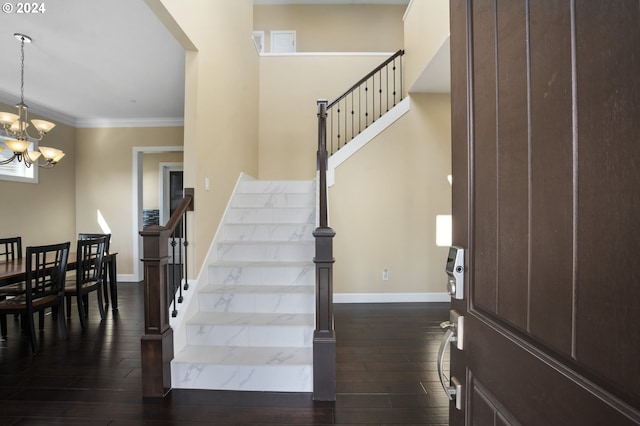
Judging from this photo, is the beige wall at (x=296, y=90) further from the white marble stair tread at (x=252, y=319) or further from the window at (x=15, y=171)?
the window at (x=15, y=171)

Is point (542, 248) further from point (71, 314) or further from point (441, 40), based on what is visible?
point (71, 314)

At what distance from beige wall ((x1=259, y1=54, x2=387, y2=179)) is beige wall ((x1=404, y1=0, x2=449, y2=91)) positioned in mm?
1044

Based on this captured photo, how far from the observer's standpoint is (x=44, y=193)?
5.18 metres

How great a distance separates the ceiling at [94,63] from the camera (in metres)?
2.79

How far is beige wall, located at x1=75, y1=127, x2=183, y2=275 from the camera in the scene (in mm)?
5805

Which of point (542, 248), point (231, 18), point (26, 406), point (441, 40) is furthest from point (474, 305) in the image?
point (231, 18)

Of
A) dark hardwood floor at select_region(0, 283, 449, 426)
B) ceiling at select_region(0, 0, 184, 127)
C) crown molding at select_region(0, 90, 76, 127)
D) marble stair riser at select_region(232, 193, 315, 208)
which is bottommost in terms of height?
dark hardwood floor at select_region(0, 283, 449, 426)

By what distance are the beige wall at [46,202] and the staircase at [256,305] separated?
3.56 metres

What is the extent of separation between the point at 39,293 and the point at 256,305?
7.35ft

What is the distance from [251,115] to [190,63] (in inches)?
80.6

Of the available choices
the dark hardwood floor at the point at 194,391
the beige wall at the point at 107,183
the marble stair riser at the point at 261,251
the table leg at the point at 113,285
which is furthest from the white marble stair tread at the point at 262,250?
the beige wall at the point at 107,183

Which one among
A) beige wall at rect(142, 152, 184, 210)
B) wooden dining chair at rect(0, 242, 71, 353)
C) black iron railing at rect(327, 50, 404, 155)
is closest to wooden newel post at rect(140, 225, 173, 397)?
wooden dining chair at rect(0, 242, 71, 353)

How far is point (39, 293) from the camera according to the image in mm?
3070

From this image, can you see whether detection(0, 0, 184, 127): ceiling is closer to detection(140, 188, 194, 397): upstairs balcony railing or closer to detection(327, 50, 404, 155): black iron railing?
detection(140, 188, 194, 397): upstairs balcony railing
